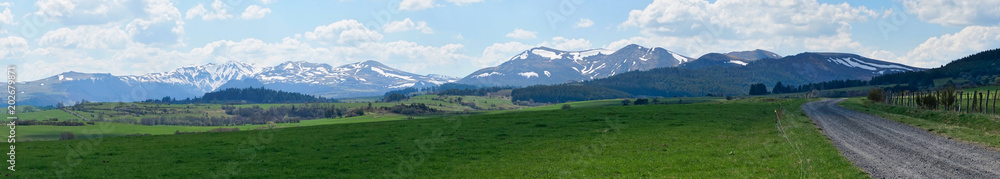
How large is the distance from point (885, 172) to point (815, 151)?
7598 millimetres

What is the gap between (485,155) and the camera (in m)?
33.4

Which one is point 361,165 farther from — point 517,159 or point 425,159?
point 517,159

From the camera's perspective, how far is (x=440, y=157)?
32969mm

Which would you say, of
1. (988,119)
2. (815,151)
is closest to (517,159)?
(815,151)

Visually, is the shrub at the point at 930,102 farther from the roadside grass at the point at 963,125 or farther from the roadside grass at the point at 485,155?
the roadside grass at the point at 485,155

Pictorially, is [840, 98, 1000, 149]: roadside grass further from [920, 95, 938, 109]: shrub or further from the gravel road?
[920, 95, 938, 109]: shrub

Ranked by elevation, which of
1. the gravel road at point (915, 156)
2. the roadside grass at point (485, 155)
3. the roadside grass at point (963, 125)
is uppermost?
the roadside grass at point (963, 125)

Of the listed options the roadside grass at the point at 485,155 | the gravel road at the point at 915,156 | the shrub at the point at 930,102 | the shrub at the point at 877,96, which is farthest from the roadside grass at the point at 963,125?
the shrub at the point at 877,96

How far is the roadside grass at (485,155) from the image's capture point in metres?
25.0

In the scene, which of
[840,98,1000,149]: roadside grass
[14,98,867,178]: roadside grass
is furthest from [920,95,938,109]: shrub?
[14,98,867,178]: roadside grass

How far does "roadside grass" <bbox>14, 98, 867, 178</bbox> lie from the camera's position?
986 inches

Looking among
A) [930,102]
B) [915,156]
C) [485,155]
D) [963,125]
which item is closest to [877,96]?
[930,102]

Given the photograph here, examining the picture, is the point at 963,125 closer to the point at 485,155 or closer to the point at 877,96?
the point at 485,155

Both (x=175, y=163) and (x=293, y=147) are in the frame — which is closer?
(x=175, y=163)
